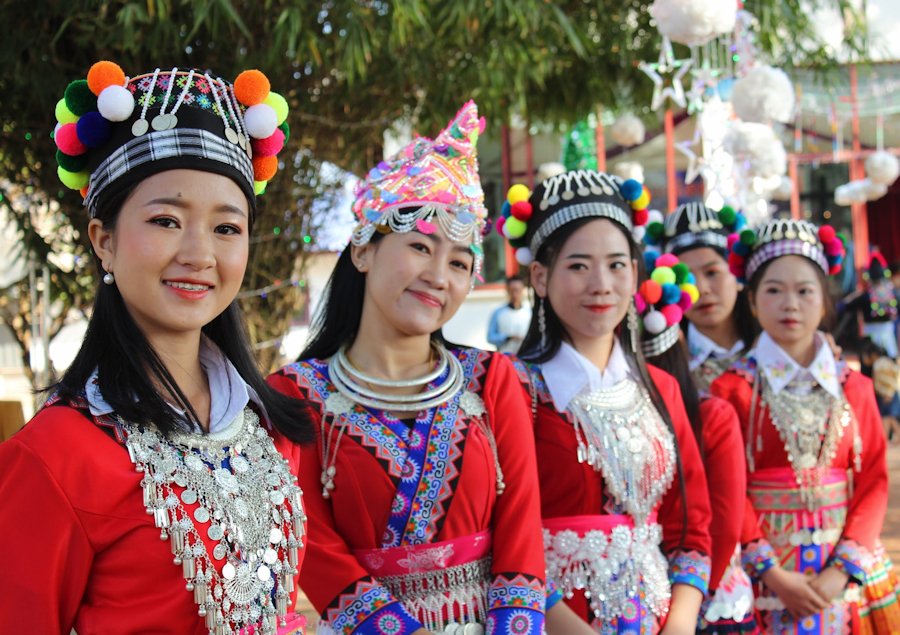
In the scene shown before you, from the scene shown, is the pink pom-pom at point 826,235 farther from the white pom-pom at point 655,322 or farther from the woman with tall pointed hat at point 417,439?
the woman with tall pointed hat at point 417,439

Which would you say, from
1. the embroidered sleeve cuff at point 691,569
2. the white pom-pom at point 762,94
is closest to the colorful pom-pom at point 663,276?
the embroidered sleeve cuff at point 691,569

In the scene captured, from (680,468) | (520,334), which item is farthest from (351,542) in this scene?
(520,334)

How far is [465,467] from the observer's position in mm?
1983

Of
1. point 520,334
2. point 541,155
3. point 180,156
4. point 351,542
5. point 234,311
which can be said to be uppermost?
point 541,155

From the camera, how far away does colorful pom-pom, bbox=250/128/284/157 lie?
1597mm

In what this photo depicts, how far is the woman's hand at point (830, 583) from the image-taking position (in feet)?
9.25

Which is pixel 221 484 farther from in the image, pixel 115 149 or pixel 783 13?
pixel 783 13

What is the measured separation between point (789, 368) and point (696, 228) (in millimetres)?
670

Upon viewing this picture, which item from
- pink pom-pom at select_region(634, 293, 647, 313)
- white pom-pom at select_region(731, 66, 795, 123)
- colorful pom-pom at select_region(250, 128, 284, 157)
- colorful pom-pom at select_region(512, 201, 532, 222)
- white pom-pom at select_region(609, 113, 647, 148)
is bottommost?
pink pom-pom at select_region(634, 293, 647, 313)

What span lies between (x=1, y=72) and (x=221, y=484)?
372 centimetres

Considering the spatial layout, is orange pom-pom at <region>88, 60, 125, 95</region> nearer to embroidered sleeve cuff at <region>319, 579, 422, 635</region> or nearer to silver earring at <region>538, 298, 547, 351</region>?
embroidered sleeve cuff at <region>319, 579, 422, 635</region>

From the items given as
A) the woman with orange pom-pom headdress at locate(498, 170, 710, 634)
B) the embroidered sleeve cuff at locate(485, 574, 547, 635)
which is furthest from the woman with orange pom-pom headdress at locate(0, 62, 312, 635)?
the woman with orange pom-pom headdress at locate(498, 170, 710, 634)

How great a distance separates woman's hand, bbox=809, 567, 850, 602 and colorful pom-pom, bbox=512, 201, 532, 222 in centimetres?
139

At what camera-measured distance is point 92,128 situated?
143 cm
